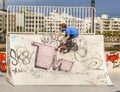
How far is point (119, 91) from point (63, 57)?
2584 millimetres

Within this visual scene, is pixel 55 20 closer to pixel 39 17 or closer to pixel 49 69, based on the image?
pixel 39 17

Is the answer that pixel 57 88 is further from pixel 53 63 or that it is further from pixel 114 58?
pixel 114 58

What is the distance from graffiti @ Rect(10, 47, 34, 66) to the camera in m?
13.7

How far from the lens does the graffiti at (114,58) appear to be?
19062mm

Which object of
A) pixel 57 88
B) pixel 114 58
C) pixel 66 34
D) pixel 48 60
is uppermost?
pixel 66 34

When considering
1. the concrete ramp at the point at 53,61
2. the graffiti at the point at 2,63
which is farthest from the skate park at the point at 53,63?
the graffiti at the point at 2,63

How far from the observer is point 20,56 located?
45.4 ft

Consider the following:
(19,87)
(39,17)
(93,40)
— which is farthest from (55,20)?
(19,87)

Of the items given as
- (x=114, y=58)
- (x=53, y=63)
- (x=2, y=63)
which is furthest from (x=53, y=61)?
(x=114, y=58)

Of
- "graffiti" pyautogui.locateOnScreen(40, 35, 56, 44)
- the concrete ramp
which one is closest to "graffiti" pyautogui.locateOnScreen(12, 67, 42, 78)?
the concrete ramp

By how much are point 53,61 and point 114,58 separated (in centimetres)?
620

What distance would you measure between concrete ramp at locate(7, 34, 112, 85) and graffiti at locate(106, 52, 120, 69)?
17.4 feet

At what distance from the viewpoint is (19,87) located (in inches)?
507

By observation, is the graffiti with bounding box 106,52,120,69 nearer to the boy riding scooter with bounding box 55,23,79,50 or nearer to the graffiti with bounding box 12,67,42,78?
the boy riding scooter with bounding box 55,23,79,50
